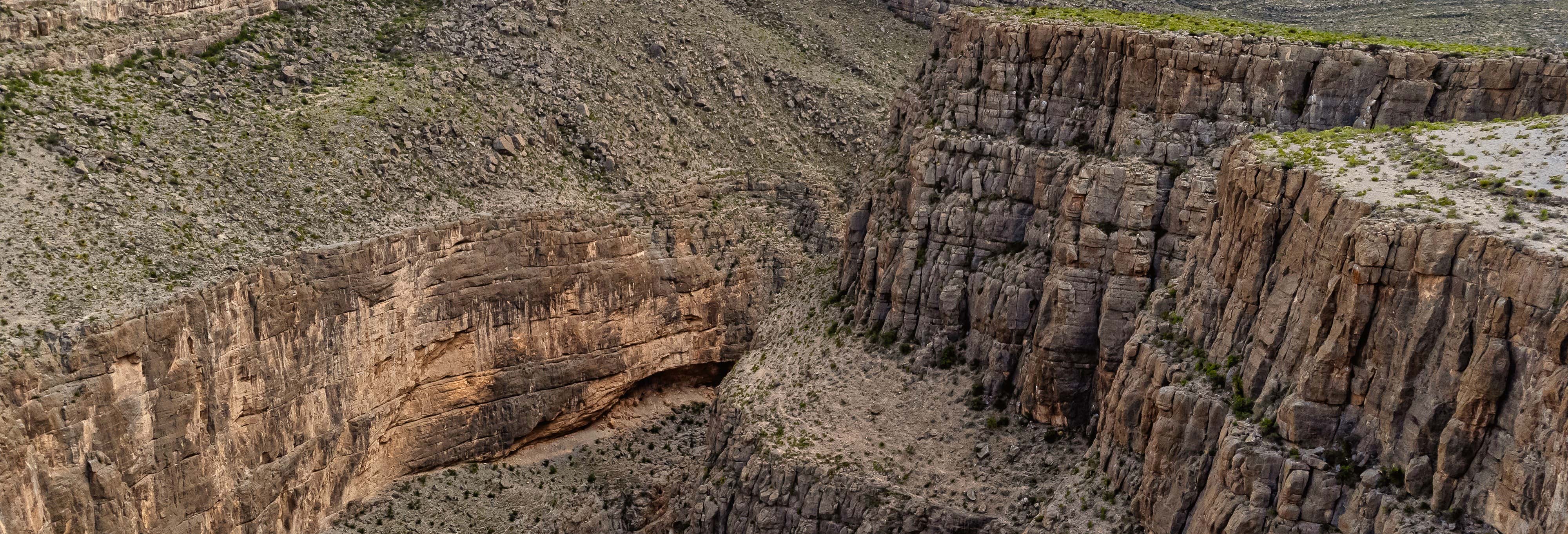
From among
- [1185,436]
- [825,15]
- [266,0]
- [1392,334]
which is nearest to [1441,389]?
[1392,334]

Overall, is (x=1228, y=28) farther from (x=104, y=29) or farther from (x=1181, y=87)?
(x=104, y=29)

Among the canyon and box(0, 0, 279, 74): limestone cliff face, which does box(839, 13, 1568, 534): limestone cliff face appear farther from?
box(0, 0, 279, 74): limestone cliff face

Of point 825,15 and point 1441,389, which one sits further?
point 825,15

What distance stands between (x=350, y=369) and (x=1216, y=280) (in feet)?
142

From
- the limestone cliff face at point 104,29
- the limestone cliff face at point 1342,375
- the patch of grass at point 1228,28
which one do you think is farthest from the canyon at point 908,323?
the patch of grass at point 1228,28

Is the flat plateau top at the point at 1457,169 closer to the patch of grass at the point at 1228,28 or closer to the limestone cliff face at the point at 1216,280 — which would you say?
the limestone cliff face at the point at 1216,280

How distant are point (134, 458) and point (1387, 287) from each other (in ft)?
165

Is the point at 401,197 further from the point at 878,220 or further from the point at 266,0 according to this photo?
the point at 878,220

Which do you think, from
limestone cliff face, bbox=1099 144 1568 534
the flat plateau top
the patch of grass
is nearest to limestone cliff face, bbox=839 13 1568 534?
limestone cliff face, bbox=1099 144 1568 534

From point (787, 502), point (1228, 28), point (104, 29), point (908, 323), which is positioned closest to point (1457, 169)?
point (1228, 28)

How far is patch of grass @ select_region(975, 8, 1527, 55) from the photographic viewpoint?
214 ft

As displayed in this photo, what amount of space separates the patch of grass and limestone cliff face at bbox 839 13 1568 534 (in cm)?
175

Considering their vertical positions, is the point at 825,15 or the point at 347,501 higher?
the point at 825,15

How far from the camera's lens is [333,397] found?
79500mm
